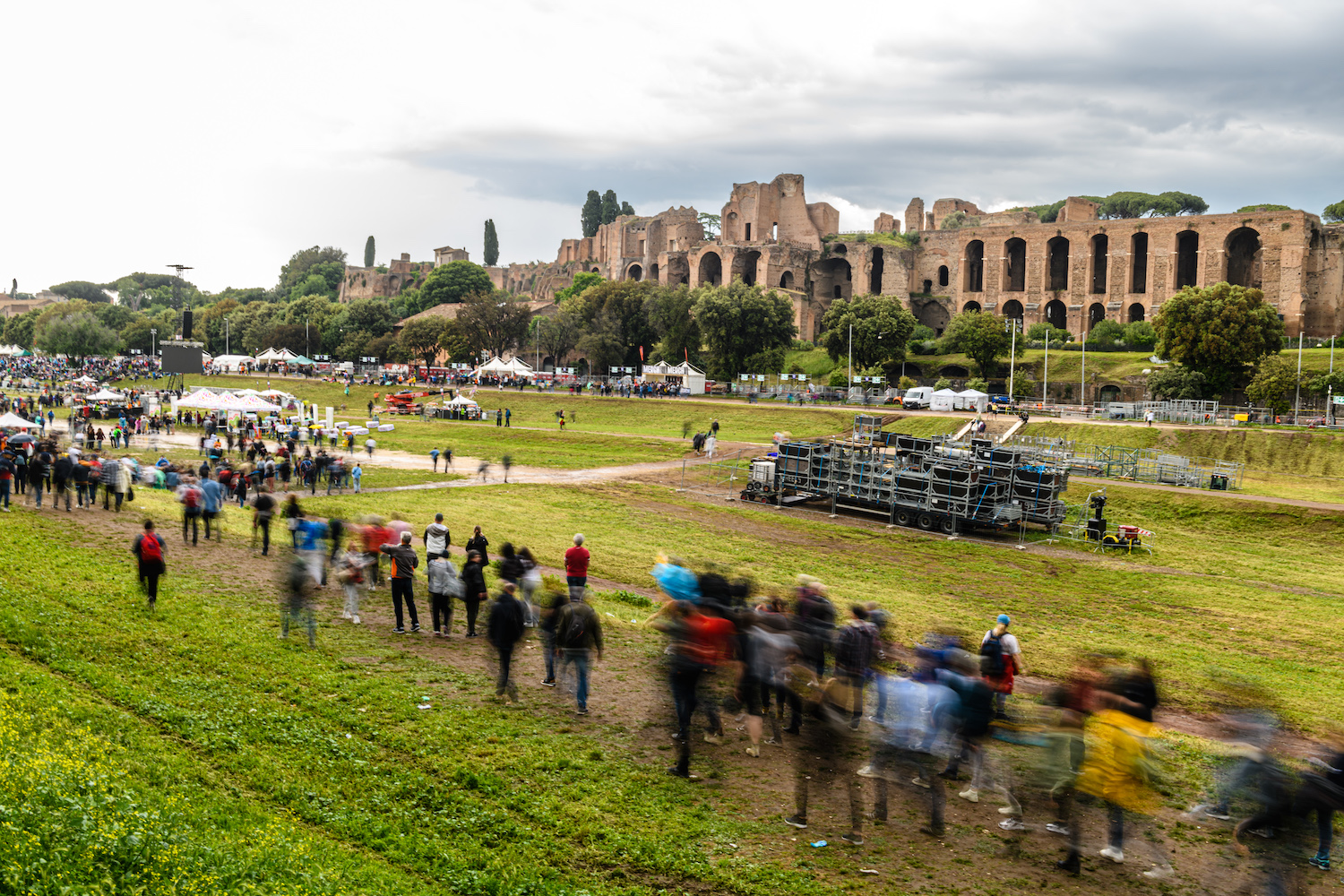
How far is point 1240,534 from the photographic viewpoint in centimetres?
2738

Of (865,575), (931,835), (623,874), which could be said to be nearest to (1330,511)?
(865,575)

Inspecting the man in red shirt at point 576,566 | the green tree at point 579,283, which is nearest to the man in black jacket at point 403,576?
the man in red shirt at point 576,566

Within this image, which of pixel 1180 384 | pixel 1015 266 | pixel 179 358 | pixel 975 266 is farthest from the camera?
pixel 975 266

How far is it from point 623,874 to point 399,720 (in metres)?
3.73

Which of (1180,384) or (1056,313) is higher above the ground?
(1056,313)

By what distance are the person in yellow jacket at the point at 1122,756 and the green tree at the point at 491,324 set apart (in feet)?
264

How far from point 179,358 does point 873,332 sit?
51034 mm

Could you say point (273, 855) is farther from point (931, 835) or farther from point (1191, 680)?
point (1191, 680)

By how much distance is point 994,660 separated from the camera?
9852mm

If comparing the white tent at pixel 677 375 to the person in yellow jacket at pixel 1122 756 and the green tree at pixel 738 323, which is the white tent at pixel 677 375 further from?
the person in yellow jacket at pixel 1122 756

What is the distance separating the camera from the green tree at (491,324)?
85500 mm

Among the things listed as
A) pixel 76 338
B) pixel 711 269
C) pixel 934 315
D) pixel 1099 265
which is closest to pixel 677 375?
pixel 711 269

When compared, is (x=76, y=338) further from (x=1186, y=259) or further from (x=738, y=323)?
(x=1186, y=259)

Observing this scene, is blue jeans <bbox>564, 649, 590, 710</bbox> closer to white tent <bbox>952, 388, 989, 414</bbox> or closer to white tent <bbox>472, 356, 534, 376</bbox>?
white tent <bbox>952, 388, 989, 414</bbox>
